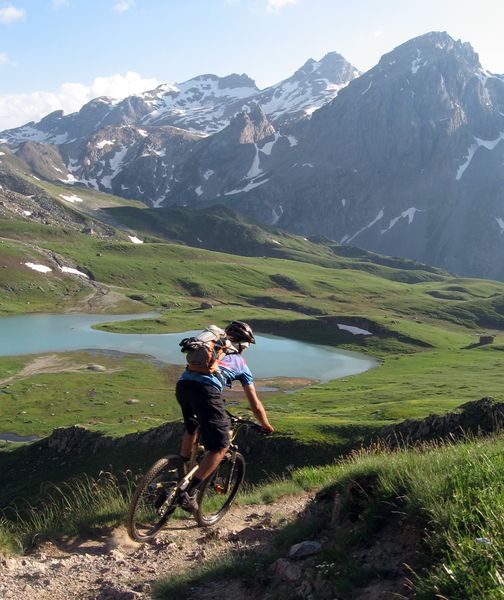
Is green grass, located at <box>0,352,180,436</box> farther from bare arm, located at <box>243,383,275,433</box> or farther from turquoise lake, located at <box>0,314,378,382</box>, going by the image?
bare arm, located at <box>243,383,275,433</box>

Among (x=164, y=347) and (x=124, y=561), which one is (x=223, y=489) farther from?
(x=164, y=347)

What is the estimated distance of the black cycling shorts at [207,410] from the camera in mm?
11891

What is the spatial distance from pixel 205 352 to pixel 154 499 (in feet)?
10.7

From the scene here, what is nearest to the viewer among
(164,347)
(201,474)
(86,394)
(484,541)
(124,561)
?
(484,541)

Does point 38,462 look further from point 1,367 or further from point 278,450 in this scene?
point 1,367

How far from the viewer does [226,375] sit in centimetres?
1263

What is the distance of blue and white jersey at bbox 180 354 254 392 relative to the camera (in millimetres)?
11984

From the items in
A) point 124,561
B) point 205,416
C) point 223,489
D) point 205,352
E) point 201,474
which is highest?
point 205,352

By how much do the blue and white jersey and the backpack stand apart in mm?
120

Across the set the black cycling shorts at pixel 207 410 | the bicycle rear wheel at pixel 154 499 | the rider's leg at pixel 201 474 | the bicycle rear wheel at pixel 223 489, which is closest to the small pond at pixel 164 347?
the bicycle rear wheel at pixel 223 489

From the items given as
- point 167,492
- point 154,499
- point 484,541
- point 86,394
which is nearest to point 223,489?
point 167,492

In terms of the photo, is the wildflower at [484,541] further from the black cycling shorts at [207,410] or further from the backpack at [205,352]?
the backpack at [205,352]

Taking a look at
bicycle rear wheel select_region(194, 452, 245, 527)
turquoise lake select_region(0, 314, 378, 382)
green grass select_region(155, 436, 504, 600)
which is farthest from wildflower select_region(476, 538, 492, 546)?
turquoise lake select_region(0, 314, 378, 382)

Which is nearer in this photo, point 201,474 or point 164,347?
point 201,474
